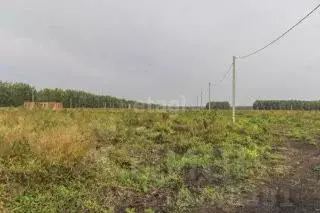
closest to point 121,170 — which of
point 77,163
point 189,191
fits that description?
point 77,163

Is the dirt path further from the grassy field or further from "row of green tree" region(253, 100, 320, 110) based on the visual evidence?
"row of green tree" region(253, 100, 320, 110)

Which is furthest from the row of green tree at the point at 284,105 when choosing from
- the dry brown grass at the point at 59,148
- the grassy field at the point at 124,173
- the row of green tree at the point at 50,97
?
the dry brown grass at the point at 59,148

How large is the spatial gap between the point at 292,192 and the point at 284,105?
247 feet

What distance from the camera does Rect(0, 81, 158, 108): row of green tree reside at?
68500 millimetres

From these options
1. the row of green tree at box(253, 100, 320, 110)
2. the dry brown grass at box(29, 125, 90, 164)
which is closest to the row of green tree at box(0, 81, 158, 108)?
the row of green tree at box(253, 100, 320, 110)

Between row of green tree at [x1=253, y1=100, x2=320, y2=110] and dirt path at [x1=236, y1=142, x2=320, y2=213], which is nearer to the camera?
dirt path at [x1=236, y1=142, x2=320, y2=213]

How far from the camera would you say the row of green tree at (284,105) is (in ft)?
264

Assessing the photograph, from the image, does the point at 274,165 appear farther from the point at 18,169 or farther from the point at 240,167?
the point at 18,169

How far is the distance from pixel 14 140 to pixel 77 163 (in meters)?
1.72

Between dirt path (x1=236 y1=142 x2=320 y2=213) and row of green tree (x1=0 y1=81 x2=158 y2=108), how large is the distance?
54.5 meters

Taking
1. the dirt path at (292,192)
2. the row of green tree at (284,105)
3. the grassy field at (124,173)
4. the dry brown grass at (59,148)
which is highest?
the row of green tree at (284,105)

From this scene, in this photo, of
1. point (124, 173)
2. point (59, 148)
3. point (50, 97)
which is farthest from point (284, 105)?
point (59, 148)

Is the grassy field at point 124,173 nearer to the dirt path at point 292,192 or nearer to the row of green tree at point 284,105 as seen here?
the dirt path at point 292,192

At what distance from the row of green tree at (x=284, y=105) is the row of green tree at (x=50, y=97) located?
2257 centimetres
